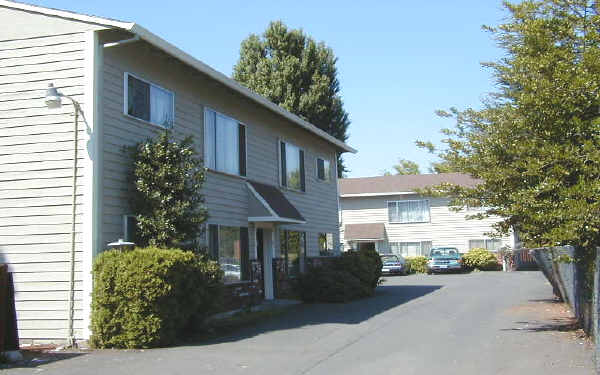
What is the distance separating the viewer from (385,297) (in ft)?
68.3

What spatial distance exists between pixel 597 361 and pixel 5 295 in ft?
27.5

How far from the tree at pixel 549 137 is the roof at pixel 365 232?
97.7ft

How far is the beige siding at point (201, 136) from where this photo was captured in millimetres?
12391

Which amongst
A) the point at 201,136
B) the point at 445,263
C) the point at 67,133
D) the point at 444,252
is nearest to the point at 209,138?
the point at 201,136

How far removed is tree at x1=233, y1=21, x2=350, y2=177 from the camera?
1569 inches

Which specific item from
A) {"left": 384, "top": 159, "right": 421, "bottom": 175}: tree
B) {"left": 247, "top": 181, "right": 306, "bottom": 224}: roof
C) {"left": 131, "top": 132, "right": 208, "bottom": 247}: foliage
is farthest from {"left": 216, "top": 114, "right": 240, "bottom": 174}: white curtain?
{"left": 384, "top": 159, "right": 421, "bottom": 175}: tree

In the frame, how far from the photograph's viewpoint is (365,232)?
42594 millimetres

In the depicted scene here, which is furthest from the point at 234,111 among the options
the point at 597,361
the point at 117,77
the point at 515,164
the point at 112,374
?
the point at 597,361

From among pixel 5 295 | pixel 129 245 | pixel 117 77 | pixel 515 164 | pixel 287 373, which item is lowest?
pixel 287 373

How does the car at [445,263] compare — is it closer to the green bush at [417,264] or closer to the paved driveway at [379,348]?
the green bush at [417,264]

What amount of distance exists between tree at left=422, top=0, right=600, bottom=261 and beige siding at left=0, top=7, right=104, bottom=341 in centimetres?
756

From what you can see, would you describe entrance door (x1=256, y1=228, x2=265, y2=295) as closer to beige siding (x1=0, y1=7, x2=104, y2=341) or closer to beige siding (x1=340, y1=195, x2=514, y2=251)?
beige siding (x1=0, y1=7, x2=104, y2=341)

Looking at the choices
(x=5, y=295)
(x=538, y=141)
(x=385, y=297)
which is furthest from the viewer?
(x=385, y=297)

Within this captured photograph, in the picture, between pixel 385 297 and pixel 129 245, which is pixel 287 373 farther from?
pixel 385 297
